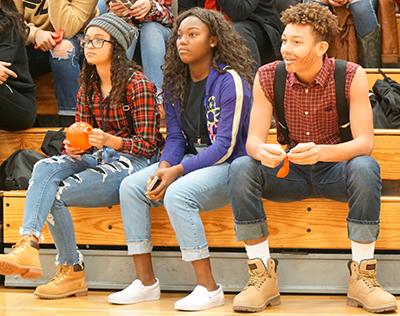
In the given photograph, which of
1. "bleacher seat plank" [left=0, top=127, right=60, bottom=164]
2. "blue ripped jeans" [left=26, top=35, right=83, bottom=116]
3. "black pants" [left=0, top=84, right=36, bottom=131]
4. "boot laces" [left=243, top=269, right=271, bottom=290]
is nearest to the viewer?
"boot laces" [left=243, top=269, right=271, bottom=290]

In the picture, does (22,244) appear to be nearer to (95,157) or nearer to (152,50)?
(95,157)

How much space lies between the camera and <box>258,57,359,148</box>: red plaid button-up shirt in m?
1.97

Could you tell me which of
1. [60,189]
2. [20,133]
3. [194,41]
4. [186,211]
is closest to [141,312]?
[186,211]

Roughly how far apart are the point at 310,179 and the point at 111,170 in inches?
31.1

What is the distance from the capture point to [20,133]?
2848 mm

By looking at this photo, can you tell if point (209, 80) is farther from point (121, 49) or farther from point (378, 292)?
point (378, 292)

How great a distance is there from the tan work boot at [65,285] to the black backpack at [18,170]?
504 mm

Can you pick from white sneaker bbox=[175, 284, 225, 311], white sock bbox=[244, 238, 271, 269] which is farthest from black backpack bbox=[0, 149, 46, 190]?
white sock bbox=[244, 238, 271, 269]

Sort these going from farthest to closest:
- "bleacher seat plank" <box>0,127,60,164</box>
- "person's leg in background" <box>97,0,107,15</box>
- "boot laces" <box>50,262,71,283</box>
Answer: "person's leg in background" <box>97,0,107,15</box>, "bleacher seat plank" <box>0,127,60,164</box>, "boot laces" <box>50,262,71,283</box>

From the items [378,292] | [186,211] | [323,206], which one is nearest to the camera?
[378,292]

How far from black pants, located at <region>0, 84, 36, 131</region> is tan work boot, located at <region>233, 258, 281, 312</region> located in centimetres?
148

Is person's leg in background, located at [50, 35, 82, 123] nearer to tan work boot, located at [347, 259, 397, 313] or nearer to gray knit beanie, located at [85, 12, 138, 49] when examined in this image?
gray knit beanie, located at [85, 12, 138, 49]

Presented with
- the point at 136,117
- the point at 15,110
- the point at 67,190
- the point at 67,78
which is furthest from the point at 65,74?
the point at 67,190

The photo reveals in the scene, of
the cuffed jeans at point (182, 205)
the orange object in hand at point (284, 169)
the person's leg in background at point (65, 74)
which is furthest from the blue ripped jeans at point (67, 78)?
the orange object in hand at point (284, 169)
